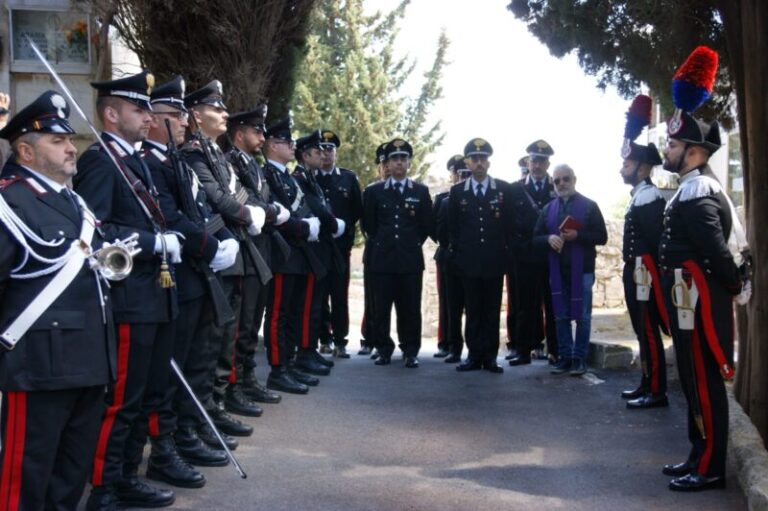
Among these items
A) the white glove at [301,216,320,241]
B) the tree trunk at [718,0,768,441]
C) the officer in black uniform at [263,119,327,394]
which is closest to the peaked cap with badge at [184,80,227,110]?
the officer in black uniform at [263,119,327,394]

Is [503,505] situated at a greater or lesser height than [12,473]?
lesser

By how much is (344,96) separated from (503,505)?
27559 millimetres

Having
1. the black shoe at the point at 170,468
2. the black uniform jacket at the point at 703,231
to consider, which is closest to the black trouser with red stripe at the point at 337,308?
the black shoe at the point at 170,468

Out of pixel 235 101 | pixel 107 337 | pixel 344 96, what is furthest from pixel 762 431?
pixel 344 96

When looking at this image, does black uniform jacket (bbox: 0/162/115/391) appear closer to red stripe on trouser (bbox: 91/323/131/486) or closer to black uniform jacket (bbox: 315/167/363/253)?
red stripe on trouser (bbox: 91/323/131/486)

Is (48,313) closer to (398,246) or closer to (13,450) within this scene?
(13,450)

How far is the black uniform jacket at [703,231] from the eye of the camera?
17.4ft

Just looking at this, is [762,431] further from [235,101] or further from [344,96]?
[344,96]

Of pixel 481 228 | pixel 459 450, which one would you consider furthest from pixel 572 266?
pixel 459 450

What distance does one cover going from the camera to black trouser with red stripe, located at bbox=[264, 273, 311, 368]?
7.99m

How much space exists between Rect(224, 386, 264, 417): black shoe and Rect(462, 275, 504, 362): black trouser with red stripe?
2864 mm

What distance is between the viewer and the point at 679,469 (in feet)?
18.4

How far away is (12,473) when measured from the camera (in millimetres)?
3777

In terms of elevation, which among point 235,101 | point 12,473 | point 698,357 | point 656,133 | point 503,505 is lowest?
point 503,505
